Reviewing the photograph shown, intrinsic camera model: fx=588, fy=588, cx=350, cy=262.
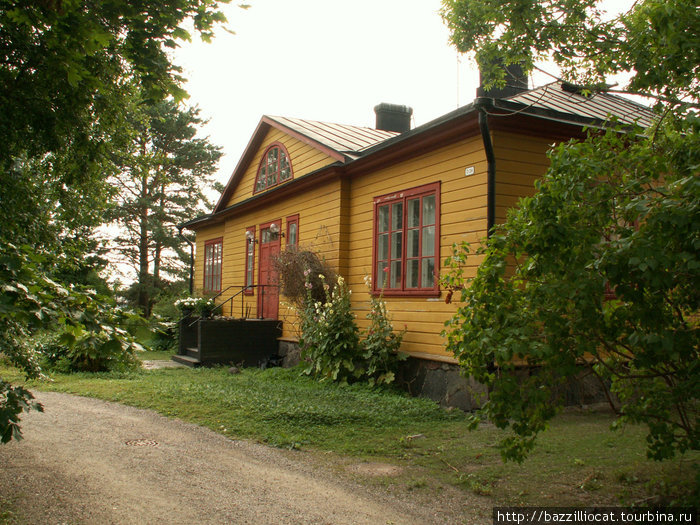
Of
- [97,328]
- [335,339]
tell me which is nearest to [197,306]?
[335,339]

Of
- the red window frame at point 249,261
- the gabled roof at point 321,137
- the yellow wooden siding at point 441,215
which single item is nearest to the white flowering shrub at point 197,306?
the red window frame at point 249,261

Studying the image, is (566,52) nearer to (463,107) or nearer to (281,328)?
(463,107)

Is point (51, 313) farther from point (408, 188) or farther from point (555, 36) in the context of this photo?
point (408, 188)

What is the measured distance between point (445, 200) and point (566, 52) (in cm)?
292

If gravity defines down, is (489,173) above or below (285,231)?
above

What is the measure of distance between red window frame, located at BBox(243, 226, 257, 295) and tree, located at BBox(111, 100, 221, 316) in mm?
12841

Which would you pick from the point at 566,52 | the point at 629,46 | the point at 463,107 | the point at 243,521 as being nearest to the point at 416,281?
the point at 463,107

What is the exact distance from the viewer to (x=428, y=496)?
14.1 feet

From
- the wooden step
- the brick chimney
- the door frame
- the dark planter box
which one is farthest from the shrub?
the brick chimney

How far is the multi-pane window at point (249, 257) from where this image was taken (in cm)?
1471

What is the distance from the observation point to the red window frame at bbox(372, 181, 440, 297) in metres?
8.68

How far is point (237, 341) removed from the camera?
12.6 metres

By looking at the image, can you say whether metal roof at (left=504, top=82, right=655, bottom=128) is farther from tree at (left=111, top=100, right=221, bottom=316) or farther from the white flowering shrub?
tree at (left=111, top=100, right=221, bottom=316)

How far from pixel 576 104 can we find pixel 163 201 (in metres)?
22.2
